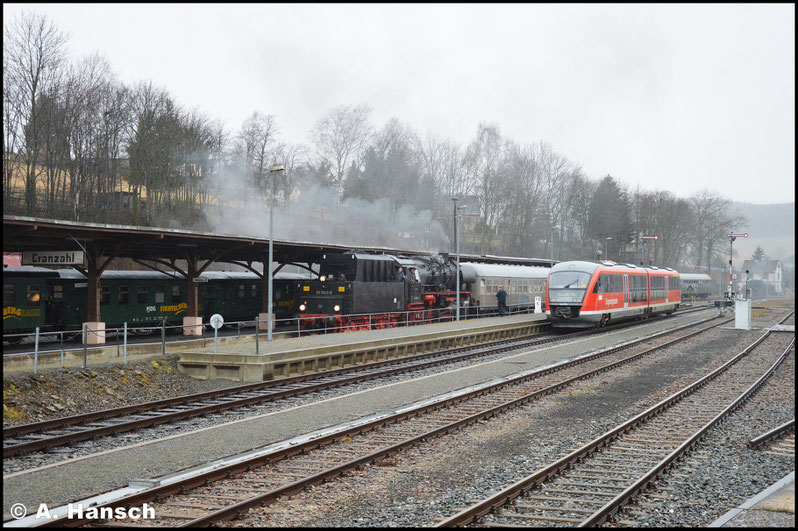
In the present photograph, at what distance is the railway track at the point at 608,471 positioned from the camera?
7684 mm

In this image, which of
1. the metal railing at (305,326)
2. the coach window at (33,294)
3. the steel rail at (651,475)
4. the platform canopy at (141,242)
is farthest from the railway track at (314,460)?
the coach window at (33,294)

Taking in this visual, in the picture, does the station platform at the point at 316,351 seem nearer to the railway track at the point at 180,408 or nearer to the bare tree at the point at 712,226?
the railway track at the point at 180,408

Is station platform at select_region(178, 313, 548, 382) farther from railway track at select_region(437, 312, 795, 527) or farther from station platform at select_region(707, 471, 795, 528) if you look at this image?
station platform at select_region(707, 471, 795, 528)

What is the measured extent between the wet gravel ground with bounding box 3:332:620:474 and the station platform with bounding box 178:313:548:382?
8.31 ft

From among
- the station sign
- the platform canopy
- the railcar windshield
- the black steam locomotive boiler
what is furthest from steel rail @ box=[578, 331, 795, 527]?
the station sign

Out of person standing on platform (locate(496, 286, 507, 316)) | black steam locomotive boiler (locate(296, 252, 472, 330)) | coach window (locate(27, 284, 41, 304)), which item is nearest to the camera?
coach window (locate(27, 284, 41, 304))

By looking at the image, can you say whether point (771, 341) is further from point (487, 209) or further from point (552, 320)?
point (487, 209)

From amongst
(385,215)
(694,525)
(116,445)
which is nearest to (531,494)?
(694,525)

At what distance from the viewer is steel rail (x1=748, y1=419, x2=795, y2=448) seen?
10.9 metres

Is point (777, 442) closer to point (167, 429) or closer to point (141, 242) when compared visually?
point (167, 429)

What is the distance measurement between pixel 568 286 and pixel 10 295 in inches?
860

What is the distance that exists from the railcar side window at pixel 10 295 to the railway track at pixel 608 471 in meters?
20.7

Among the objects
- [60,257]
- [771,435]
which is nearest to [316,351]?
[60,257]

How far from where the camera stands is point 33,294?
24.3 metres
